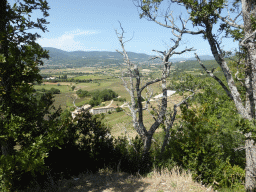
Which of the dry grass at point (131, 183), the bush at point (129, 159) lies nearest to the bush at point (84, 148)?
the bush at point (129, 159)

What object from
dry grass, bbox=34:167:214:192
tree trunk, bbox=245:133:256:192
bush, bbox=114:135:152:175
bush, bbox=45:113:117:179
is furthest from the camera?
bush, bbox=114:135:152:175

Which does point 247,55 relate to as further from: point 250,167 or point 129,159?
point 129,159

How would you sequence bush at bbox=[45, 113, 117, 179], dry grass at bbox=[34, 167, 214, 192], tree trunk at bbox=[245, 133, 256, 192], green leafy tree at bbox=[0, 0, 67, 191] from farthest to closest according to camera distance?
bush at bbox=[45, 113, 117, 179], tree trunk at bbox=[245, 133, 256, 192], dry grass at bbox=[34, 167, 214, 192], green leafy tree at bbox=[0, 0, 67, 191]

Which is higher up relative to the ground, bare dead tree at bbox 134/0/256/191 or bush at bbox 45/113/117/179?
bare dead tree at bbox 134/0/256/191

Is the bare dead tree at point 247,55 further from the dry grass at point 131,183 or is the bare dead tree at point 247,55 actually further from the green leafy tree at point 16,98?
the green leafy tree at point 16,98

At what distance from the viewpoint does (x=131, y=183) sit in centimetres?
569

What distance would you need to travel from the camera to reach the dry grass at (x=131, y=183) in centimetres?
524

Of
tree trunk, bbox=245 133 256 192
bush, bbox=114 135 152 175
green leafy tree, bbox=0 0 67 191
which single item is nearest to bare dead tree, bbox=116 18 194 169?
bush, bbox=114 135 152 175

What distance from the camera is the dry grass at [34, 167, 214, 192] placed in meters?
5.24

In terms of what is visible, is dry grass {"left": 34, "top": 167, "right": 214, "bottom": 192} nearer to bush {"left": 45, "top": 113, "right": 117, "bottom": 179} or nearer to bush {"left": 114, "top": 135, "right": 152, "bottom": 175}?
bush {"left": 45, "top": 113, "right": 117, "bottom": 179}

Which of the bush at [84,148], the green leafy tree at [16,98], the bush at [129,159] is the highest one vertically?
the green leafy tree at [16,98]

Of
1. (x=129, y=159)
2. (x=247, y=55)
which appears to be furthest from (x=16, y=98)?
(x=247, y=55)

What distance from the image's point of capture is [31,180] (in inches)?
202

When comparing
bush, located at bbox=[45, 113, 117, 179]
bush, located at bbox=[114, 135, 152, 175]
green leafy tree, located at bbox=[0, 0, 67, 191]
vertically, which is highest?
green leafy tree, located at bbox=[0, 0, 67, 191]
